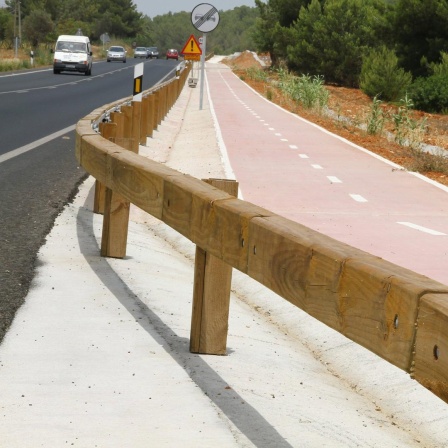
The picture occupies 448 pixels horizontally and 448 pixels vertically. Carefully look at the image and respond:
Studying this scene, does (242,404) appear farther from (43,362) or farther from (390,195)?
(390,195)

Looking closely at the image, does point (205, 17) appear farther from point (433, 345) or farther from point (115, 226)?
point (433, 345)

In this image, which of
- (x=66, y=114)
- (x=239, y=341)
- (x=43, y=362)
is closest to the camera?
(x=43, y=362)

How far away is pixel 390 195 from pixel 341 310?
449 inches

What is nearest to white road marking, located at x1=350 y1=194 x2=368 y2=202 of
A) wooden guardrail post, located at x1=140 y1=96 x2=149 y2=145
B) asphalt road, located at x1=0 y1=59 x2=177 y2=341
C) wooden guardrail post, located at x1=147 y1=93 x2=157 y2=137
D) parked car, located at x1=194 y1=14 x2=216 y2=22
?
asphalt road, located at x1=0 y1=59 x2=177 y2=341

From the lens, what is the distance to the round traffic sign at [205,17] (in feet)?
108

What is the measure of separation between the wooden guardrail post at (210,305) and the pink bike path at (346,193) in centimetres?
323

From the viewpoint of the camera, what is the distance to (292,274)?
4.23 metres

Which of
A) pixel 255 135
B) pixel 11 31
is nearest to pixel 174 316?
pixel 255 135

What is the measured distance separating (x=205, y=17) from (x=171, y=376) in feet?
93.3

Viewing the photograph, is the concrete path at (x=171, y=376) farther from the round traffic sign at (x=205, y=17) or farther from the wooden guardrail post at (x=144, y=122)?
the round traffic sign at (x=205, y=17)

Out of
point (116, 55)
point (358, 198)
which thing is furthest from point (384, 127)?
point (116, 55)

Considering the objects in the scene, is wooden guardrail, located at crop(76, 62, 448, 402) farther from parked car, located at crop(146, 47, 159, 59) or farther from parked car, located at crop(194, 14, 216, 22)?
parked car, located at crop(146, 47, 159, 59)

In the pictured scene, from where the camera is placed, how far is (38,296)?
22.6 feet

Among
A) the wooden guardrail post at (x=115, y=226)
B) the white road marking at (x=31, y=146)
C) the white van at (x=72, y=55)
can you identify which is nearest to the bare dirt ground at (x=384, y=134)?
the white road marking at (x=31, y=146)
